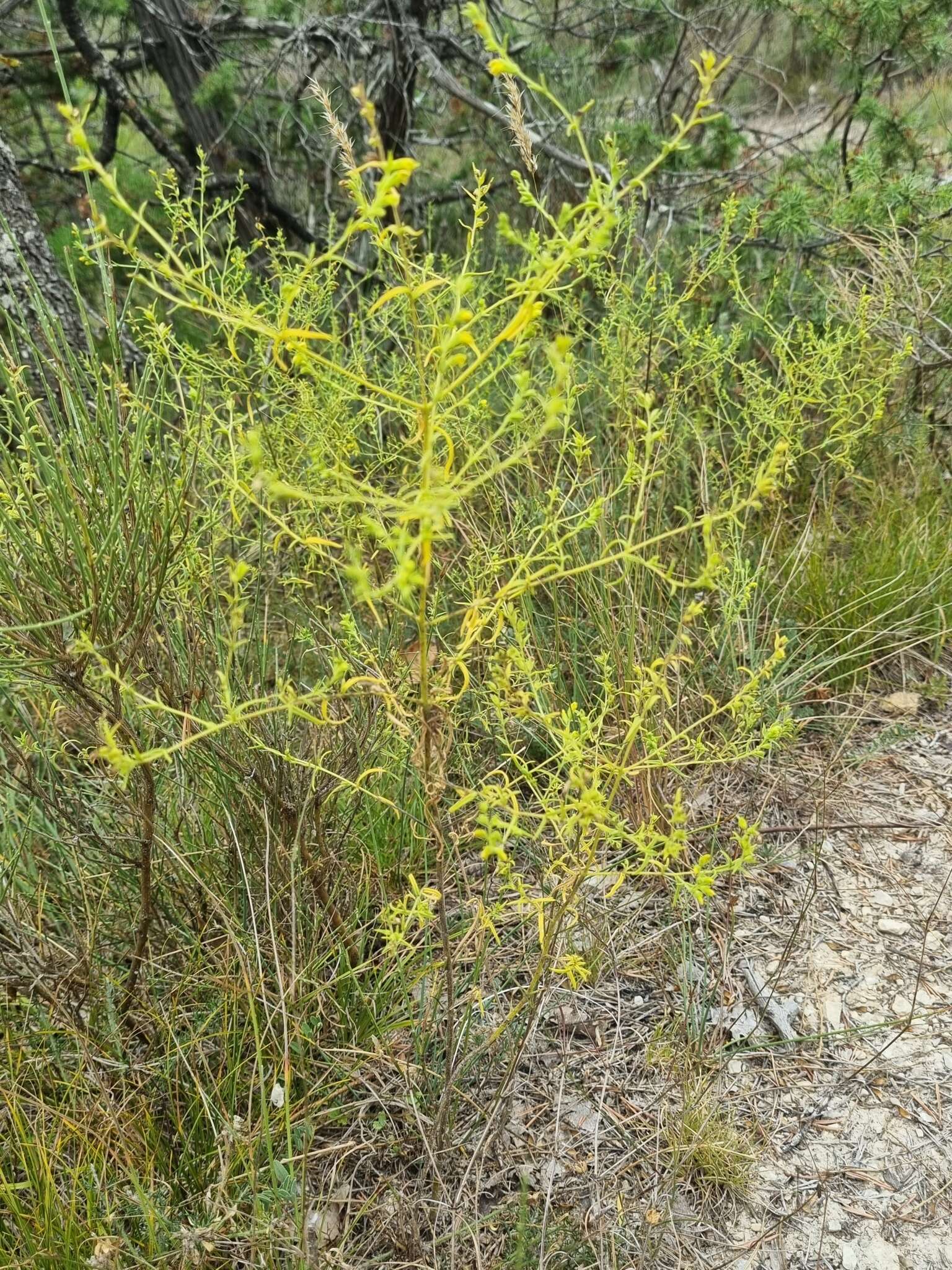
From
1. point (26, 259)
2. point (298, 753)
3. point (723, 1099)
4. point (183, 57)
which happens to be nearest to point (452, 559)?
point (298, 753)

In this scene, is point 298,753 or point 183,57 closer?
A: point 298,753

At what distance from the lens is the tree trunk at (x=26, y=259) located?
7.43ft

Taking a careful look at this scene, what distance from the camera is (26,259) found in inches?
86.0

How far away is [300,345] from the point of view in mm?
790

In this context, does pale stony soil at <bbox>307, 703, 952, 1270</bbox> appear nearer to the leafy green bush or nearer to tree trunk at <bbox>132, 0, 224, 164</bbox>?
the leafy green bush

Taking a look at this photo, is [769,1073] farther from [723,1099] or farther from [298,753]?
[298,753]

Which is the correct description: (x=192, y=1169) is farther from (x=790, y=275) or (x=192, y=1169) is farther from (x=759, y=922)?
(x=790, y=275)

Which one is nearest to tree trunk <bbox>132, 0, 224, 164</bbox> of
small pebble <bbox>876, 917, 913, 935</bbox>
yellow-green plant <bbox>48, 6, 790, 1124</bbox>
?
yellow-green plant <bbox>48, 6, 790, 1124</bbox>

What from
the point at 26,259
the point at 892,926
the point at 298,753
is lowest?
the point at 892,926

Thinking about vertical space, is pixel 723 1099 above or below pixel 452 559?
below

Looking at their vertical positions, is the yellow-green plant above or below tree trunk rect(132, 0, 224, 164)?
below

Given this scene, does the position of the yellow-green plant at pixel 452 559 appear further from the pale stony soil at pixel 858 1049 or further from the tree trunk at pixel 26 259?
the tree trunk at pixel 26 259

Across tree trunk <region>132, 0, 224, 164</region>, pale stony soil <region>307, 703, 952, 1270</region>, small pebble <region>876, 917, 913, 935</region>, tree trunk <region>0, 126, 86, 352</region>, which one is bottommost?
small pebble <region>876, 917, 913, 935</region>

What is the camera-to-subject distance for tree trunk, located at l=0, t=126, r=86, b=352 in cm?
227
